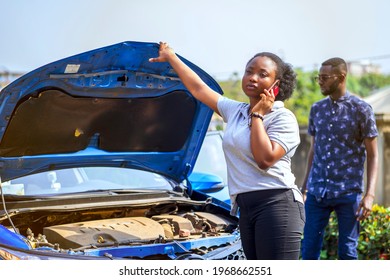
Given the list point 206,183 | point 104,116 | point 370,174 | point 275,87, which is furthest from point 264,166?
point 206,183

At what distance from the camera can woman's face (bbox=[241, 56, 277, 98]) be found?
11.3 feet

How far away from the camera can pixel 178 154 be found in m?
5.14

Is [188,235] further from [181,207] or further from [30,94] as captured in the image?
[30,94]

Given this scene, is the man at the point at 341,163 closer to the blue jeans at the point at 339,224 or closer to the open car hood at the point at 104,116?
the blue jeans at the point at 339,224

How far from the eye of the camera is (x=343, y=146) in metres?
4.94

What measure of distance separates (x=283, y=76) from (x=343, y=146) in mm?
1546

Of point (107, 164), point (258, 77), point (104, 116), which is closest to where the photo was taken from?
point (258, 77)

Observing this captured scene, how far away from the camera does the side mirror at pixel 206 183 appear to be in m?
5.42

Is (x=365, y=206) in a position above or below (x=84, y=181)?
below

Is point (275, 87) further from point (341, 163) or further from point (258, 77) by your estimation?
point (341, 163)

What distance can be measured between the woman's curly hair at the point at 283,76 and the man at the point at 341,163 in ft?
4.59

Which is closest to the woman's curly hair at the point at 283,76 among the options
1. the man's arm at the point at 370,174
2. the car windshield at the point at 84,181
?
the man's arm at the point at 370,174
